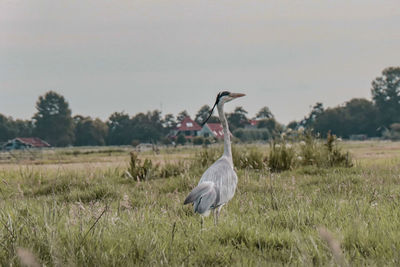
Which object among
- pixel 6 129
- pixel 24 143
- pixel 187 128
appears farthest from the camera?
pixel 187 128

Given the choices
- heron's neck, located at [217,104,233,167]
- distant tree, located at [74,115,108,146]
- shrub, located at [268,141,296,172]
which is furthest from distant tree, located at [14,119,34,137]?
heron's neck, located at [217,104,233,167]

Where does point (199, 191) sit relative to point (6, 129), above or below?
below

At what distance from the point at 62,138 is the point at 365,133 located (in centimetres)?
6876

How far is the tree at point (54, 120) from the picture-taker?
350 ft

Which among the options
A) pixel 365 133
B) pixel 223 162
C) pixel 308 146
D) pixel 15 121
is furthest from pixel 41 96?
pixel 223 162

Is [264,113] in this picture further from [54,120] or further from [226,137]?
[226,137]

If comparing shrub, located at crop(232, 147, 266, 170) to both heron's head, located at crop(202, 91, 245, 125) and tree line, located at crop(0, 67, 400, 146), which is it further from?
tree line, located at crop(0, 67, 400, 146)

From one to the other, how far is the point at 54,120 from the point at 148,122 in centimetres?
2232

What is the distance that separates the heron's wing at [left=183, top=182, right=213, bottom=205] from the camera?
5.64m

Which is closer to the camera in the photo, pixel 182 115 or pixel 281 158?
pixel 281 158

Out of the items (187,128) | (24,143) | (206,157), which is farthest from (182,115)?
(206,157)

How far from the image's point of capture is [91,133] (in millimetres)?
105875

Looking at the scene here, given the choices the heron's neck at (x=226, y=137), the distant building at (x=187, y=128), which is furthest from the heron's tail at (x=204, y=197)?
the distant building at (x=187, y=128)

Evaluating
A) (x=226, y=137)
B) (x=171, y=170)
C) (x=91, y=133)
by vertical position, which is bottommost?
(x=171, y=170)
